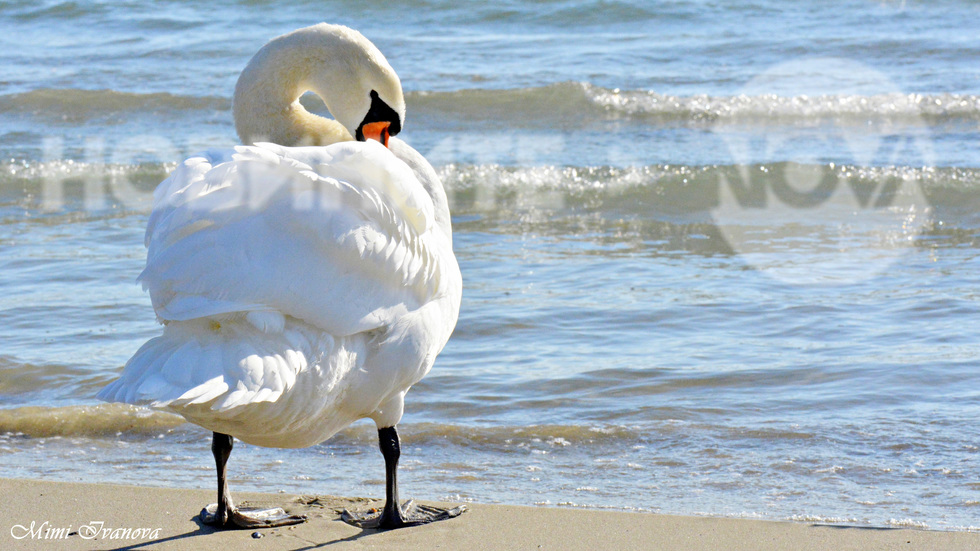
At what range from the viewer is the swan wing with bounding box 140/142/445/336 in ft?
8.34

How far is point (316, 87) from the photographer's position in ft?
12.2

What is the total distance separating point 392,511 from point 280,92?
141 cm

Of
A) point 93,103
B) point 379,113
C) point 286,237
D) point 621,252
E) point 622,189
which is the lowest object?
point 621,252

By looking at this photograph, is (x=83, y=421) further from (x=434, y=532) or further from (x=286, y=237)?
(x=286, y=237)

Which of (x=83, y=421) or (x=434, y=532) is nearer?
(x=434, y=532)

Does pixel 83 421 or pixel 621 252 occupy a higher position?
pixel 621 252

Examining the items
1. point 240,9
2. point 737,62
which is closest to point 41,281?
point 737,62

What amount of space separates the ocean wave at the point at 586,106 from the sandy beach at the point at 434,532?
8.17 meters

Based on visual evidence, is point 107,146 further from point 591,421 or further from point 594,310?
point 591,421

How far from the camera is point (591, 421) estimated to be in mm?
4172

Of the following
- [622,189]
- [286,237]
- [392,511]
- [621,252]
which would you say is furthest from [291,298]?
[622,189]

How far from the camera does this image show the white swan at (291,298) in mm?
2447

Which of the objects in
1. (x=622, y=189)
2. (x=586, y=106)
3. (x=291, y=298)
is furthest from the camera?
(x=586, y=106)

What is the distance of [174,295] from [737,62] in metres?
11.6
